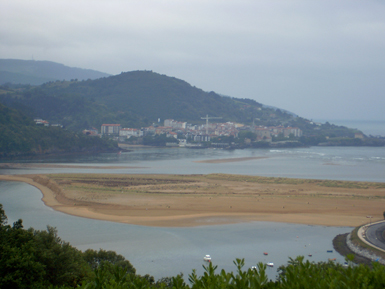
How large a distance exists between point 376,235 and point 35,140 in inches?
2011

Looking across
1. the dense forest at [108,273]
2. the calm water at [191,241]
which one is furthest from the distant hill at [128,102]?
the dense forest at [108,273]

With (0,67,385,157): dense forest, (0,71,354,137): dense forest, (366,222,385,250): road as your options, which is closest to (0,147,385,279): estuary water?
(366,222,385,250): road

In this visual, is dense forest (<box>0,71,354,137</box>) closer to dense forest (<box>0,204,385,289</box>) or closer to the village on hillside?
the village on hillside

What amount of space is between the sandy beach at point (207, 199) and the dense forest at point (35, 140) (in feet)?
74.1

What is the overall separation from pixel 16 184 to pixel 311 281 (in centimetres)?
2784

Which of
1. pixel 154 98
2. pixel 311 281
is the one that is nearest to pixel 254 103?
pixel 154 98

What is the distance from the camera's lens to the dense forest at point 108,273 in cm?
362

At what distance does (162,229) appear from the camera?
1580 centimetres

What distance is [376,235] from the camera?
13.3m

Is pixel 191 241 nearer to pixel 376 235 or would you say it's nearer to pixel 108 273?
pixel 376 235

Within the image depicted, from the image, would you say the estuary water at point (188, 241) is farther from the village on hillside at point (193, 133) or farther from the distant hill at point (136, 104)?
the distant hill at point (136, 104)

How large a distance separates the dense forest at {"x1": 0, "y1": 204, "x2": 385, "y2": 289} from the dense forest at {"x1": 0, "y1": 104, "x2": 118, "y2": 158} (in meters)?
45.8

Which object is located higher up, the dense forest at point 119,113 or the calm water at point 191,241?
the dense forest at point 119,113

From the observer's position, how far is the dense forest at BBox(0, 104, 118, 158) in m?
51.3
